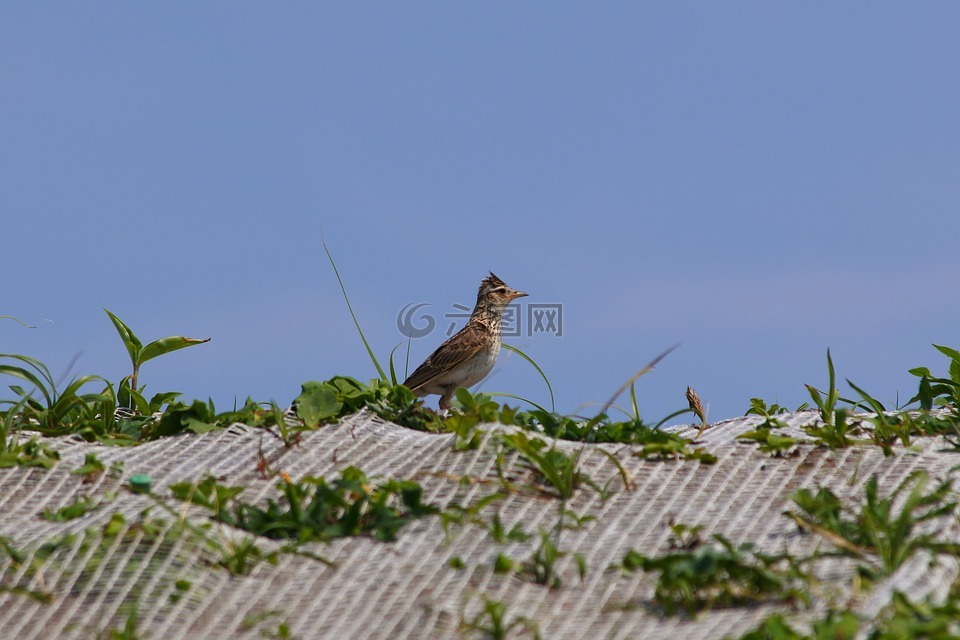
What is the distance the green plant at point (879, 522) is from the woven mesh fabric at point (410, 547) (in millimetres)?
82

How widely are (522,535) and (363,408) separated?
2447 millimetres

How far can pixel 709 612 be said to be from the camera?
4.20m

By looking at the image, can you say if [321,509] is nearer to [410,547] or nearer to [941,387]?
[410,547]

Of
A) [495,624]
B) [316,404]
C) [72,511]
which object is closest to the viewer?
[495,624]

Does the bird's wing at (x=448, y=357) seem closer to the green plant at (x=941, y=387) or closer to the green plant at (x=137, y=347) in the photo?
the green plant at (x=137, y=347)

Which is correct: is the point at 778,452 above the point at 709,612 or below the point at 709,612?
above

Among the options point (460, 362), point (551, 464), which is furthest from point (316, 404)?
point (460, 362)

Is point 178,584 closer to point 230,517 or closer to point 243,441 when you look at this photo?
point 230,517

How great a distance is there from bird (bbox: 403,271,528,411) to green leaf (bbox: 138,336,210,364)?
3065 mm

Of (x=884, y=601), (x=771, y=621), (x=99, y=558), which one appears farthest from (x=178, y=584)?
(x=884, y=601)

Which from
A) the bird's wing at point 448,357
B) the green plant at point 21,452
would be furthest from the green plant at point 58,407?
the bird's wing at point 448,357

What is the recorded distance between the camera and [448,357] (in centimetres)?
1113

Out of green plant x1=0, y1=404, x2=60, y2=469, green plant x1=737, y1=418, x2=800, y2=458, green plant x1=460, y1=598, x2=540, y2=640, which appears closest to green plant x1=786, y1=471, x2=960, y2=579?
green plant x1=737, y1=418, x2=800, y2=458

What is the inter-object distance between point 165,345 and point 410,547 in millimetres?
4068
